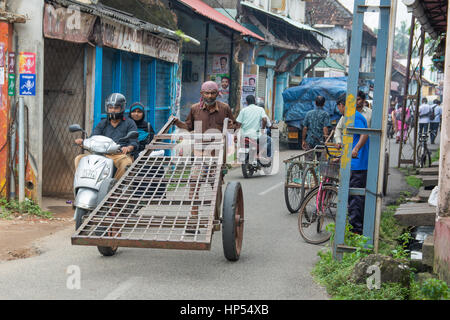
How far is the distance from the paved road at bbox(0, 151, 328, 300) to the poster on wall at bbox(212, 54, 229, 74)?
42.4 feet

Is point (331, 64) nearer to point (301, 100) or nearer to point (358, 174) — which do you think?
point (301, 100)

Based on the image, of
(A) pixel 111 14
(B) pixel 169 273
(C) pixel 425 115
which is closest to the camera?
(B) pixel 169 273

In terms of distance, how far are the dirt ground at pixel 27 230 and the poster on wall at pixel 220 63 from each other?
11408mm

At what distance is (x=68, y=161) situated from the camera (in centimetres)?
1088

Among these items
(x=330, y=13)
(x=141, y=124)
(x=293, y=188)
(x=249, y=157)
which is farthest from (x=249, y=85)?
(x=330, y=13)

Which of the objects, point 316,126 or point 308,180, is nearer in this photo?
point 308,180

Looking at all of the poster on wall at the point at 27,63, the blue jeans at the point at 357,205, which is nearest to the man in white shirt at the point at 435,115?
the blue jeans at the point at 357,205

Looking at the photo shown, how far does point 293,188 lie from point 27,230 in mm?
4219

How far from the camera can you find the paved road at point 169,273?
17.7ft

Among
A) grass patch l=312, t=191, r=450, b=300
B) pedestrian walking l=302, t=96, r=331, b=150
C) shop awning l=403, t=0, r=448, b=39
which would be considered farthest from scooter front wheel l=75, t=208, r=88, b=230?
pedestrian walking l=302, t=96, r=331, b=150

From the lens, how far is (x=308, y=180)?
9719 mm

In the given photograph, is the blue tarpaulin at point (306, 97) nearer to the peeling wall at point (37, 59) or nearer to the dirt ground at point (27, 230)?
the dirt ground at point (27, 230)

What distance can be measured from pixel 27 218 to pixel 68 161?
2.37 m

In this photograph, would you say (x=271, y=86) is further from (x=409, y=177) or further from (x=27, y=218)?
(x=27, y=218)
